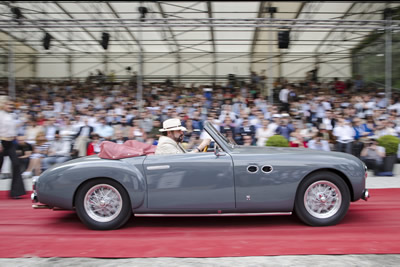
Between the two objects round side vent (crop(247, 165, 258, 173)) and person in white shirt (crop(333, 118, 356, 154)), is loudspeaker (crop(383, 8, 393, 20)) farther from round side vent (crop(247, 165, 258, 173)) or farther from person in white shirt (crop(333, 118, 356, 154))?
round side vent (crop(247, 165, 258, 173))

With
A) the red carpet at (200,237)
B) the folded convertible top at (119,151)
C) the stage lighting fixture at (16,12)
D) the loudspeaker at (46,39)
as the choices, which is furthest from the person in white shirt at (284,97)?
the stage lighting fixture at (16,12)

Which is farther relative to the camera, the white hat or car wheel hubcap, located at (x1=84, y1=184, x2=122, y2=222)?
the white hat

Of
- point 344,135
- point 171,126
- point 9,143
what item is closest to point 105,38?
point 9,143

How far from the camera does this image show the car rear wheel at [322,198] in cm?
439

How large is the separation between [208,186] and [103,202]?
1286 mm

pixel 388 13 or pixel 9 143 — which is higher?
pixel 388 13

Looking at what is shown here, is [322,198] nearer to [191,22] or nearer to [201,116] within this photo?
[201,116]

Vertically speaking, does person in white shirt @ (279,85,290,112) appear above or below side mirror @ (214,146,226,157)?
above

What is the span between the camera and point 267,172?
4332 mm

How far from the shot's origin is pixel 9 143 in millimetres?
6164

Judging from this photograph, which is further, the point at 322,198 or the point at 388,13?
the point at 388,13

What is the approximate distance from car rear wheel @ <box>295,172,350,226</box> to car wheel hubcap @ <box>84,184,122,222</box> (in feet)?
7.10

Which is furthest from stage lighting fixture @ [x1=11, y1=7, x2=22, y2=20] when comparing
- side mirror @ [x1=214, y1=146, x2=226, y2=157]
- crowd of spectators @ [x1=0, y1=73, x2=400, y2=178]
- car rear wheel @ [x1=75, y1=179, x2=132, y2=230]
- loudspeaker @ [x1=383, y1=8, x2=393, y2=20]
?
loudspeaker @ [x1=383, y1=8, x2=393, y2=20]

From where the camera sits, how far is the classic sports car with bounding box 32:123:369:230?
431 cm
